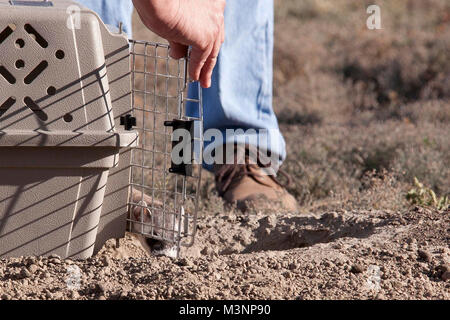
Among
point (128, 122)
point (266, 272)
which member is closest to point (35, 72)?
point (128, 122)

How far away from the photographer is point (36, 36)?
6.95 feet

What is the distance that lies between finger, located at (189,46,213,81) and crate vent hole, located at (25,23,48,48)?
442mm

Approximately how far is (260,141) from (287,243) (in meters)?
0.90

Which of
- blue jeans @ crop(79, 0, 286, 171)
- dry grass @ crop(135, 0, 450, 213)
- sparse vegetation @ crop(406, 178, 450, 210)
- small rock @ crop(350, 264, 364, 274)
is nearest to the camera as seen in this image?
small rock @ crop(350, 264, 364, 274)

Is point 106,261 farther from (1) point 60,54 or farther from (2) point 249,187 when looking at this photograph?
(2) point 249,187

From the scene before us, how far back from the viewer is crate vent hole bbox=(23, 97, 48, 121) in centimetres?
213

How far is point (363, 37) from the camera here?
8.50 meters

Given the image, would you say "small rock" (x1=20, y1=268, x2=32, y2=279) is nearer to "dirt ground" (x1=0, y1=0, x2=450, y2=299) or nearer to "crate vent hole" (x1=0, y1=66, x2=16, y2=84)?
"dirt ground" (x1=0, y1=0, x2=450, y2=299)


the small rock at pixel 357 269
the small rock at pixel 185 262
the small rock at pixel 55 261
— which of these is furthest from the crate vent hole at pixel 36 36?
the small rock at pixel 357 269

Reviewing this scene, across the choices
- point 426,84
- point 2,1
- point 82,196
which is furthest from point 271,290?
point 426,84

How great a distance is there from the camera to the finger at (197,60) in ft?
6.55

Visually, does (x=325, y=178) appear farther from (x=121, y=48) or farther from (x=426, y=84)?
(x=426, y=84)

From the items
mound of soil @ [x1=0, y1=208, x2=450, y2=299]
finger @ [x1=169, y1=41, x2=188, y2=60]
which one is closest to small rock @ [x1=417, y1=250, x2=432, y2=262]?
mound of soil @ [x1=0, y1=208, x2=450, y2=299]

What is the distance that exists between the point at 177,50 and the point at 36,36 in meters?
0.42
